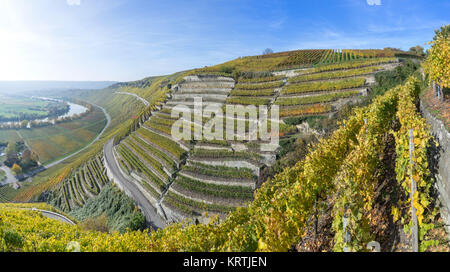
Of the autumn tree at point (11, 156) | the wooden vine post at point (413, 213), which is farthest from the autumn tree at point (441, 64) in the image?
the autumn tree at point (11, 156)

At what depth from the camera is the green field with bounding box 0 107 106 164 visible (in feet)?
348

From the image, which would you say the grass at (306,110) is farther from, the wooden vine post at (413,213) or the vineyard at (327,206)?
the wooden vine post at (413,213)

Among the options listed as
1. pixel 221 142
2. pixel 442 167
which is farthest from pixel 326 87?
pixel 442 167

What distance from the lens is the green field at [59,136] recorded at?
106188mm

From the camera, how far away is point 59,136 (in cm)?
12238

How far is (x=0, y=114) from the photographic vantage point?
7569 inches

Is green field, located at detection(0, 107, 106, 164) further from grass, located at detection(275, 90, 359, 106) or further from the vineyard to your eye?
the vineyard

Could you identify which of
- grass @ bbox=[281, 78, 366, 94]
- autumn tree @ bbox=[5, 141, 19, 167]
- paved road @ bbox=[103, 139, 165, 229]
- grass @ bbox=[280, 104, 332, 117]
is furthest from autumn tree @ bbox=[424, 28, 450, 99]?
autumn tree @ bbox=[5, 141, 19, 167]

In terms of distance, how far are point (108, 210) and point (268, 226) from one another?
34.9 meters

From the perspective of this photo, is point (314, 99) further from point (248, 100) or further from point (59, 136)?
point (59, 136)

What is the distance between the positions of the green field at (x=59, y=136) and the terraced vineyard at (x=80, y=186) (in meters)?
60.6

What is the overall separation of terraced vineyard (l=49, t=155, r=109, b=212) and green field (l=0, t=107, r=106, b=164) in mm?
60578
